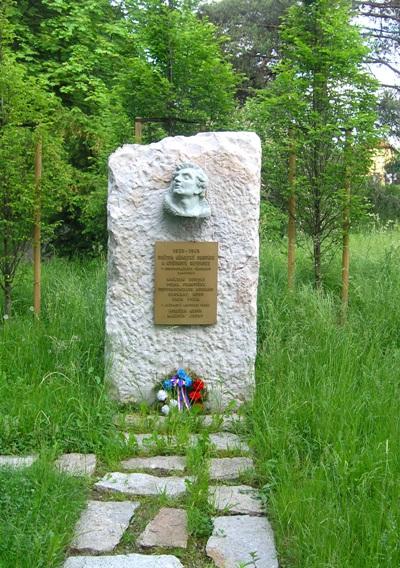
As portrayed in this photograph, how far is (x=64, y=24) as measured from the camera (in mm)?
10148

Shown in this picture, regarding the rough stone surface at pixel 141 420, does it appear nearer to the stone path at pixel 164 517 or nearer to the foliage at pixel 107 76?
the stone path at pixel 164 517

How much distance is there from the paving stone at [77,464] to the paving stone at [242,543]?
2.56 feet

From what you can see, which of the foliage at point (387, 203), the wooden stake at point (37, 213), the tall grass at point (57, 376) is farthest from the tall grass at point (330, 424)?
the foliage at point (387, 203)

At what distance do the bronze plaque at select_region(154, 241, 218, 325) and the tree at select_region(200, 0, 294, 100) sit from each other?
11207mm

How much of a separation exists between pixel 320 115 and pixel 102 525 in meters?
3.92

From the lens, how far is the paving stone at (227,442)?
3.64 metres

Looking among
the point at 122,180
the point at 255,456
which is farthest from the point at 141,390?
the point at 122,180

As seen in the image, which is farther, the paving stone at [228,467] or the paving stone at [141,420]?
the paving stone at [141,420]

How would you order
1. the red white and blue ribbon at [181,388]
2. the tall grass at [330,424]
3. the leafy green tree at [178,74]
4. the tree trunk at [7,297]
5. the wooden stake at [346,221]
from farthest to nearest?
the leafy green tree at [178,74]
the tree trunk at [7,297]
the wooden stake at [346,221]
the red white and blue ribbon at [181,388]
the tall grass at [330,424]

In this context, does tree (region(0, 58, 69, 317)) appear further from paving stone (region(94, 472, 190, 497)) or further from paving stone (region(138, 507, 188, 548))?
paving stone (region(138, 507, 188, 548))

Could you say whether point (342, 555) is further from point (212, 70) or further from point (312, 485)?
point (212, 70)

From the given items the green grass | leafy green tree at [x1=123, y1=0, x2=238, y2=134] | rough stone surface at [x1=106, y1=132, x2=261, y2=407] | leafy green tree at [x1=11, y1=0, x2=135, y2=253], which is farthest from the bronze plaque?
leafy green tree at [x1=11, y1=0, x2=135, y2=253]

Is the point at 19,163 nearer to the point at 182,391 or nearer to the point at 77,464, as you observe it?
the point at 182,391

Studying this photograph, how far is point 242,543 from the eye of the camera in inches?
106
